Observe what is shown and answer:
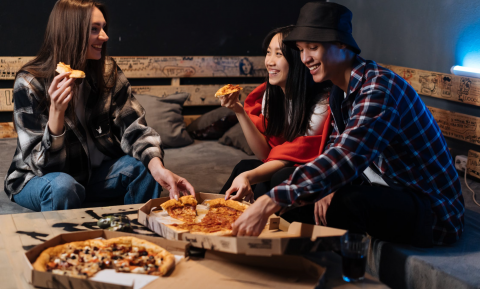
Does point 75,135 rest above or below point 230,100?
below

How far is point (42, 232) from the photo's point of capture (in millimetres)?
1606

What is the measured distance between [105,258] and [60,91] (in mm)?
827

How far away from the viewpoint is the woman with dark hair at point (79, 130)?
6.55 ft

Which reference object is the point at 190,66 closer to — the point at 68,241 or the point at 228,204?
the point at 228,204

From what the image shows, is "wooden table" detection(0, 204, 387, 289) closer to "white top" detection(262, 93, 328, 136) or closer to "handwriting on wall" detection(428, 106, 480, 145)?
"white top" detection(262, 93, 328, 136)

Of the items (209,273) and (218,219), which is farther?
(218,219)

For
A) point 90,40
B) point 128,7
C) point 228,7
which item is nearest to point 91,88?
point 90,40

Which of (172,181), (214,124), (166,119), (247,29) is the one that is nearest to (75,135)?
(172,181)

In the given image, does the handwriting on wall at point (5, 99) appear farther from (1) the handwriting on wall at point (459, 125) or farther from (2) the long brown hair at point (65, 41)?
(1) the handwriting on wall at point (459, 125)

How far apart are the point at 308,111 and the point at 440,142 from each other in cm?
70

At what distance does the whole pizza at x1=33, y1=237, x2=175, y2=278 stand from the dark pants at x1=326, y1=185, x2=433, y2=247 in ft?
2.18

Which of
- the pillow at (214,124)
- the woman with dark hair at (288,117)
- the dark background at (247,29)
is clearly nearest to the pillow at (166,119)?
the pillow at (214,124)

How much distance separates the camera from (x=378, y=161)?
1739 mm

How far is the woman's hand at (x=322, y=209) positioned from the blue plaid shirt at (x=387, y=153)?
23 centimetres
